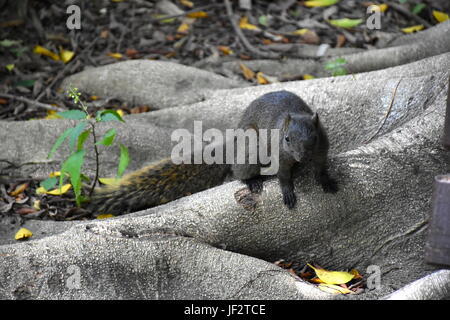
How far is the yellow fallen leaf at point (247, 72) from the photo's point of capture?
5652mm

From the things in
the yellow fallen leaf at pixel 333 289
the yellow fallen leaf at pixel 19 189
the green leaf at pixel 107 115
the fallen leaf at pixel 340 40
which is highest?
the green leaf at pixel 107 115

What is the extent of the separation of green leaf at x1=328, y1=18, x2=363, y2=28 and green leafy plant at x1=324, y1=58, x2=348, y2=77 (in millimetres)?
1265

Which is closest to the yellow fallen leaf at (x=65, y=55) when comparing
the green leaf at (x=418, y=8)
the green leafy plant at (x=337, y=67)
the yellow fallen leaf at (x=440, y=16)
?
the green leafy plant at (x=337, y=67)

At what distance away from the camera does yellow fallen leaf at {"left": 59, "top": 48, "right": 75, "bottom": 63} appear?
5.92m

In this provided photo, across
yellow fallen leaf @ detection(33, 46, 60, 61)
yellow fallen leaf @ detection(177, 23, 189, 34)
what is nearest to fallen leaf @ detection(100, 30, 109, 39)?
yellow fallen leaf @ detection(33, 46, 60, 61)

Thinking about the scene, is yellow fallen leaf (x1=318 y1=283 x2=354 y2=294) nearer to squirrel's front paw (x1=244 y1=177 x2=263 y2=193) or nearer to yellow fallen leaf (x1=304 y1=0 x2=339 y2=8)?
squirrel's front paw (x1=244 y1=177 x2=263 y2=193)

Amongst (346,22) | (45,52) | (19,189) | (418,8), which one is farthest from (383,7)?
(19,189)

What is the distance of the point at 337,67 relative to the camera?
5176mm

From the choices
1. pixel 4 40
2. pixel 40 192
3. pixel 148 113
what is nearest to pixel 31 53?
pixel 4 40

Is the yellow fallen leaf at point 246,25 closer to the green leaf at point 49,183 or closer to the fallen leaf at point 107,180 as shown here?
the fallen leaf at point 107,180

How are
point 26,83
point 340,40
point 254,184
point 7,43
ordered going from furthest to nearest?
point 340,40 → point 7,43 → point 26,83 → point 254,184

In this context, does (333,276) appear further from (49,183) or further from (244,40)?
(244,40)

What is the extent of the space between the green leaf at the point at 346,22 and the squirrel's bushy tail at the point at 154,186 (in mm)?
2983

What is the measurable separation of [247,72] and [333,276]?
2.86 m
